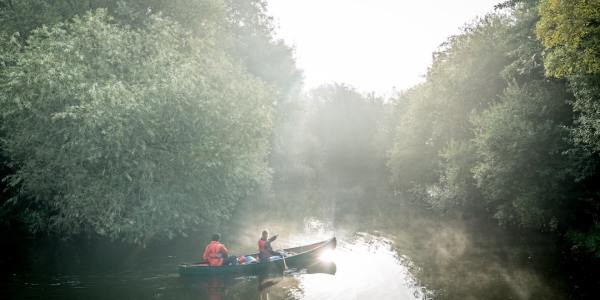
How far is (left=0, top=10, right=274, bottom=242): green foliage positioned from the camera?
19062 mm

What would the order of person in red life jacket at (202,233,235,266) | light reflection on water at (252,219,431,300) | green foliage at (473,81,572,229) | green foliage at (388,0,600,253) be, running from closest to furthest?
1. light reflection on water at (252,219,431,300)
2. person in red life jacket at (202,233,235,266)
3. green foliage at (388,0,600,253)
4. green foliage at (473,81,572,229)

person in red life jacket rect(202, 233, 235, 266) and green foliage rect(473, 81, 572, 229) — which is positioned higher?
green foliage rect(473, 81, 572, 229)

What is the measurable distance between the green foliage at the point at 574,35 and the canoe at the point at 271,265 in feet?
44.9

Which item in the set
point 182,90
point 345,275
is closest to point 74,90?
point 182,90

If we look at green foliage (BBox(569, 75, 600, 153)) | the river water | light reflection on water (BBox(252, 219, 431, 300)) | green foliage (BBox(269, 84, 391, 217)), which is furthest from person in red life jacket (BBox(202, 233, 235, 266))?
green foliage (BBox(269, 84, 391, 217))

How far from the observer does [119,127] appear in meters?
18.8

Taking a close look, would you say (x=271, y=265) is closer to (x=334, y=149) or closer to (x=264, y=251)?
(x=264, y=251)

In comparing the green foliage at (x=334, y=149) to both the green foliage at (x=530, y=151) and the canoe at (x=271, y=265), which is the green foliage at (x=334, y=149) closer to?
the green foliage at (x=530, y=151)

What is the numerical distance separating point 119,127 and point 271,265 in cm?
893

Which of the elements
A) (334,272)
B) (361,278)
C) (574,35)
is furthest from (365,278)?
(574,35)

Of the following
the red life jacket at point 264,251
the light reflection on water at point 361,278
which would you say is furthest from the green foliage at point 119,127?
the light reflection on water at point 361,278

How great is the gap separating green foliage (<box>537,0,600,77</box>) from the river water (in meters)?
8.98

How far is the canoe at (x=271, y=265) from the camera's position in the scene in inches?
723

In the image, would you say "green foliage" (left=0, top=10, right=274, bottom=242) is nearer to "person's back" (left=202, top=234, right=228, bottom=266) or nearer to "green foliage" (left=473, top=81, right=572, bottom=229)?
"person's back" (left=202, top=234, right=228, bottom=266)
